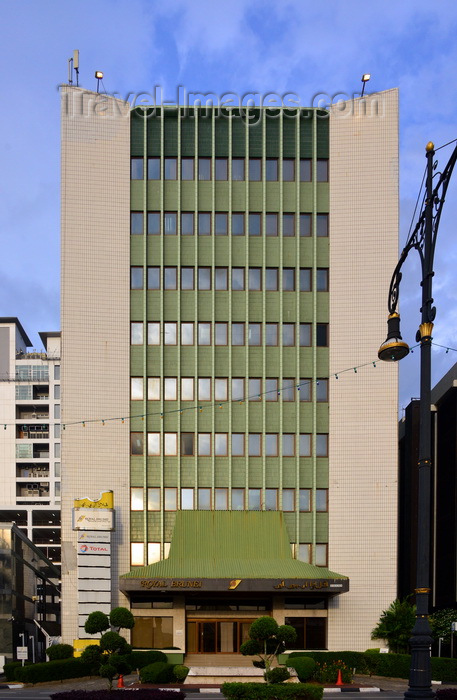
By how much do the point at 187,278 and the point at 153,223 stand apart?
4.26m

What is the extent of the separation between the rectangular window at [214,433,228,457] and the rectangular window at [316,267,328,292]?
37.0 ft

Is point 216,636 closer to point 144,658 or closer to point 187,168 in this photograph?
point 144,658

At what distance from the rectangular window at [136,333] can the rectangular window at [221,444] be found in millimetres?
7795

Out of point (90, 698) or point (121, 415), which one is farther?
point (121, 415)

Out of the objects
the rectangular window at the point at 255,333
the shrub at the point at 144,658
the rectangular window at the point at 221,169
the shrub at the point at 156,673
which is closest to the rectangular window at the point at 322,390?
the rectangular window at the point at 255,333

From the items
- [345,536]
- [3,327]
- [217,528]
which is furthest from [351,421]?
[3,327]

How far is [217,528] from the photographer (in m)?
50.2

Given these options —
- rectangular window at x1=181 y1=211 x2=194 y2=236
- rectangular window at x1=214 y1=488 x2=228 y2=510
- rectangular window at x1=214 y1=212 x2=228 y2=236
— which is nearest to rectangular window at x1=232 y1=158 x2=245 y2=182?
rectangular window at x1=214 y1=212 x2=228 y2=236

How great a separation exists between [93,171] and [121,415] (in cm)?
1589

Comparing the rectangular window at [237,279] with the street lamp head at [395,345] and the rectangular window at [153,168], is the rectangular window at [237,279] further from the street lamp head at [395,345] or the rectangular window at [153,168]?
the street lamp head at [395,345]

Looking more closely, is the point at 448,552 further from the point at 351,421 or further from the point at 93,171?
the point at 93,171

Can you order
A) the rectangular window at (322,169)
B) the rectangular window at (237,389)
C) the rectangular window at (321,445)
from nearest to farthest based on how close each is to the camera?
the rectangular window at (321,445) < the rectangular window at (237,389) < the rectangular window at (322,169)

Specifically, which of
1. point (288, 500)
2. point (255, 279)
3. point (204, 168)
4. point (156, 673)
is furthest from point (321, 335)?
point (156, 673)

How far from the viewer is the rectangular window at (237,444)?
5181 centimetres
